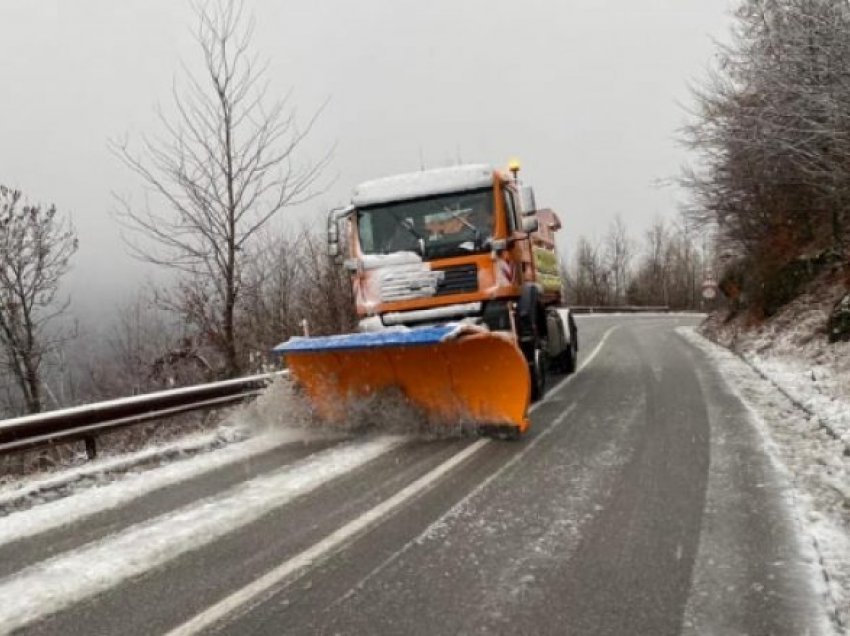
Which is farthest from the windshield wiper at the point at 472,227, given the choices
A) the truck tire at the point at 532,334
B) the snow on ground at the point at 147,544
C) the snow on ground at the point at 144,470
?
the snow on ground at the point at 147,544

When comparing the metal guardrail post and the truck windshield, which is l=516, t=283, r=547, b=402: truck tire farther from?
the metal guardrail post

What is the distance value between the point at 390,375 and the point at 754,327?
13542 millimetres

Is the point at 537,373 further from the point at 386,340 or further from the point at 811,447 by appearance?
the point at 811,447

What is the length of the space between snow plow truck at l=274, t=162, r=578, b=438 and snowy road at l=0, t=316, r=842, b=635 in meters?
0.62

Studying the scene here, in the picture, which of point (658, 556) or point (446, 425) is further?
point (446, 425)

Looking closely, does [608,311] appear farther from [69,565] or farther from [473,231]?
[69,565]

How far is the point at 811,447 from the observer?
6.50m

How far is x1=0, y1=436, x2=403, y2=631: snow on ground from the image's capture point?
388cm

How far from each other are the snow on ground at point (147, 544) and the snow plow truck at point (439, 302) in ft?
4.30

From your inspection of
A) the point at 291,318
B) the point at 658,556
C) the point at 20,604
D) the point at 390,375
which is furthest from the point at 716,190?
the point at 20,604

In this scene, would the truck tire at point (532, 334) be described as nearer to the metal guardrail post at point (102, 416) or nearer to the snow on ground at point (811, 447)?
the snow on ground at point (811, 447)

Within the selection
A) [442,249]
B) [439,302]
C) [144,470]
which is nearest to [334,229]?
[442,249]

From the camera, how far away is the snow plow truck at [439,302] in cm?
727

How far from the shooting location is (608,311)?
50250 millimetres
